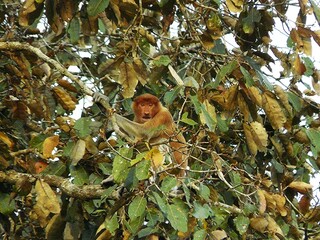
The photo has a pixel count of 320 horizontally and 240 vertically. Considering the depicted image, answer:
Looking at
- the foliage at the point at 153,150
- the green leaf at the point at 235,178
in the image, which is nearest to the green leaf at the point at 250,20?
the foliage at the point at 153,150

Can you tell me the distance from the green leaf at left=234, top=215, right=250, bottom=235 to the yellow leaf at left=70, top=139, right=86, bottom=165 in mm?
1030

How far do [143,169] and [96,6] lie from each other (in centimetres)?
122

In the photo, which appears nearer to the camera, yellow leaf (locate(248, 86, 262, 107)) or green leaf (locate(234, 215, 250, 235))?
green leaf (locate(234, 215, 250, 235))

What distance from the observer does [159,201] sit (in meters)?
4.14

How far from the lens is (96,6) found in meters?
4.83

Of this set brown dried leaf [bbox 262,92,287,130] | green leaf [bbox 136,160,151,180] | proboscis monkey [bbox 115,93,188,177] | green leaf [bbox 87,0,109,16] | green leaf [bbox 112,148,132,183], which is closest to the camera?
green leaf [bbox 136,160,151,180]

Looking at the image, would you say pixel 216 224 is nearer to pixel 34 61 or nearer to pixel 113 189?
pixel 113 189

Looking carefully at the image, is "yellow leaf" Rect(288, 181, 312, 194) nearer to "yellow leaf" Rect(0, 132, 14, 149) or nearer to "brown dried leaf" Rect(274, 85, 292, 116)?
"brown dried leaf" Rect(274, 85, 292, 116)

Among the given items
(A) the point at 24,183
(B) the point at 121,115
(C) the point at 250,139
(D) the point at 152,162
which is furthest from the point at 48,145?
(B) the point at 121,115

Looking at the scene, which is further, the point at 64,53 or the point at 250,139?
the point at 64,53

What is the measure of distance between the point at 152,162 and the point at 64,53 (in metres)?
3.23

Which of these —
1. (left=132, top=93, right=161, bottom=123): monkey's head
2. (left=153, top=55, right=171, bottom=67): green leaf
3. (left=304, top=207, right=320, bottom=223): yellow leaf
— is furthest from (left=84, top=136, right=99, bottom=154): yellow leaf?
(left=132, top=93, right=161, bottom=123): monkey's head

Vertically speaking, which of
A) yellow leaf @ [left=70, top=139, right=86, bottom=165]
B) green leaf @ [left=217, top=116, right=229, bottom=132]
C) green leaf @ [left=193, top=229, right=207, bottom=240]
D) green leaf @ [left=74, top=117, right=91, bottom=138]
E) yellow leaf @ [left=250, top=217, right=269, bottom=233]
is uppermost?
green leaf @ [left=217, top=116, right=229, bottom=132]

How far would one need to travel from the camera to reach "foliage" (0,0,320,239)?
177 inches
